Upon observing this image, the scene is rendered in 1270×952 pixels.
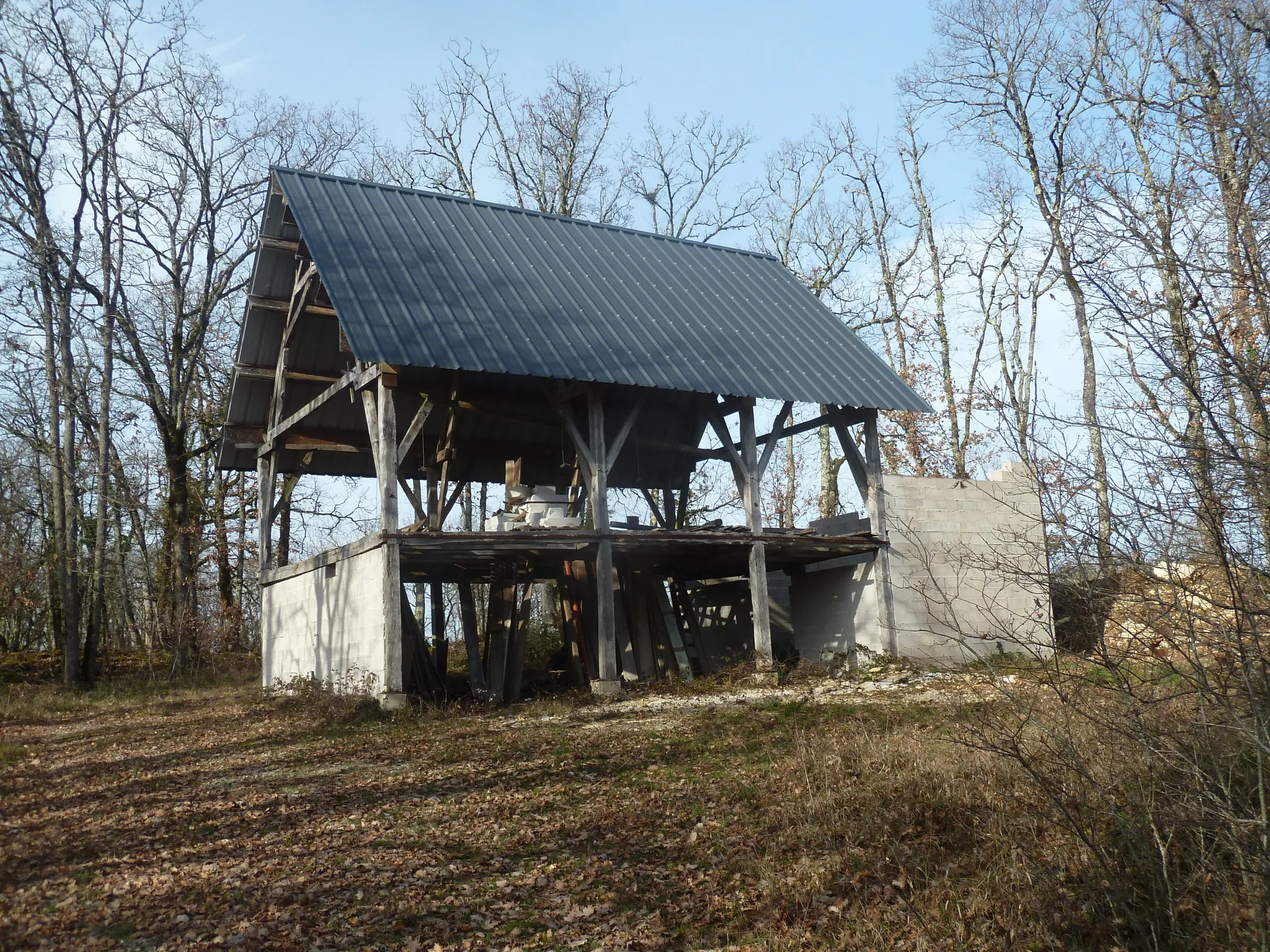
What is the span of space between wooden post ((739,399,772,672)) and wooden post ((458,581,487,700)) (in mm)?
4533

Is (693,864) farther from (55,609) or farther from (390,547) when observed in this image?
(55,609)

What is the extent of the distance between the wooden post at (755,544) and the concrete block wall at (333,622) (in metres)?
5.84

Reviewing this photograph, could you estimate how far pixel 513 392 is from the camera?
67.4 ft

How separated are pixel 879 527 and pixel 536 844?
37.9 ft

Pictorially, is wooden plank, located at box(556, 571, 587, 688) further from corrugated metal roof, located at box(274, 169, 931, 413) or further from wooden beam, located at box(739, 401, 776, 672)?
corrugated metal roof, located at box(274, 169, 931, 413)

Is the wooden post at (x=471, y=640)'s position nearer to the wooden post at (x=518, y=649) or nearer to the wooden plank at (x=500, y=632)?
the wooden plank at (x=500, y=632)

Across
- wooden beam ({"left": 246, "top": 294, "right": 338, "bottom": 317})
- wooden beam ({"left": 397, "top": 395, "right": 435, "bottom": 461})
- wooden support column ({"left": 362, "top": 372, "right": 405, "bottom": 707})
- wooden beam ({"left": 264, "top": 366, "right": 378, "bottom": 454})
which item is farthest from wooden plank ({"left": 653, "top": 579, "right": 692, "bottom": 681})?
wooden beam ({"left": 246, "top": 294, "right": 338, "bottom": 317})

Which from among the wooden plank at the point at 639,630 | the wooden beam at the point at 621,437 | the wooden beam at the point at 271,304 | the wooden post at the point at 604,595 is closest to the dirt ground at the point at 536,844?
the wooden post at the point at 604,595

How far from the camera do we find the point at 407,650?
18.2 meters

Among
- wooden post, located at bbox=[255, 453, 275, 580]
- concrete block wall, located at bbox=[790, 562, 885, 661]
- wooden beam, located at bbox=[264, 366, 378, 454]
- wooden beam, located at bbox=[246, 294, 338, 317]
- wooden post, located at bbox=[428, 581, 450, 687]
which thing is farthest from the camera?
wooden post, located at bbox=[428, 581, 450, 687]

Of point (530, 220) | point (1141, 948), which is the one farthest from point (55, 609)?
point (1141, 948)

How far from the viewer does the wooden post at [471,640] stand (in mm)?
18609

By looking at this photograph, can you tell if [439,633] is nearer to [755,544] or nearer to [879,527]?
[755,544]

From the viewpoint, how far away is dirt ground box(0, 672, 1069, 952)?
634 cm
